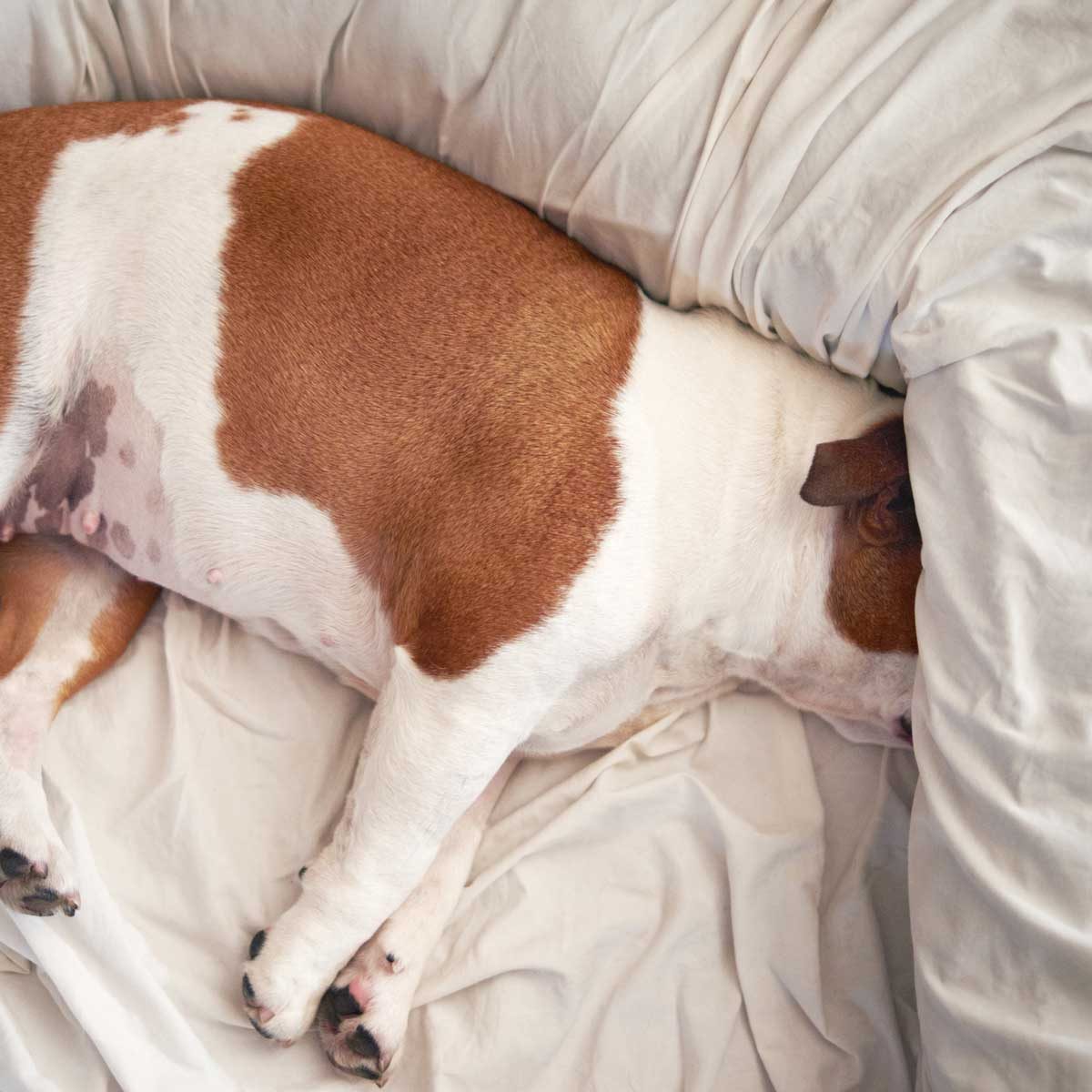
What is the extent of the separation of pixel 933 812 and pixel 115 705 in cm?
146

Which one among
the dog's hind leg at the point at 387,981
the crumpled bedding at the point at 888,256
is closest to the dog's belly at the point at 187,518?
the crumpled bedding at the point at 888,256

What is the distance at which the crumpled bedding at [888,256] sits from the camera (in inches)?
58.8

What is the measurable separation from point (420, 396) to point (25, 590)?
0.90m

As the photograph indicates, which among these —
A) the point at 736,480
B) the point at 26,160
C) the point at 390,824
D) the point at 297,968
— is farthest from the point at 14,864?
the point at 736,480

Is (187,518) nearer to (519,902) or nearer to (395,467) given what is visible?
(395,467)

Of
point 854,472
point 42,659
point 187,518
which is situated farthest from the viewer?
point 42,659

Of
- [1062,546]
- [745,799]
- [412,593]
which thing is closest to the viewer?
[1062,546]

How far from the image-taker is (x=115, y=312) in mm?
1771

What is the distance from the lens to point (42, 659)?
1.93 metres

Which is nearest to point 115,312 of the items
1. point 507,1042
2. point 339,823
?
point 339,823

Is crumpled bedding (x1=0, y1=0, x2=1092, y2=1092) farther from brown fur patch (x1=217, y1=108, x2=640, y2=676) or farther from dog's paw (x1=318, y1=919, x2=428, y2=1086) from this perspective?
brown fur patch (x1=217, y1=108, x2=640, y2=676)

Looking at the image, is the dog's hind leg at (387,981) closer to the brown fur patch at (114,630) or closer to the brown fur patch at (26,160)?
the brown fur patch at (114,630)

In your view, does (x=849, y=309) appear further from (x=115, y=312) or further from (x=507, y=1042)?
(x=507, y=1042)

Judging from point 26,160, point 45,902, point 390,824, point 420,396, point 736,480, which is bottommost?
point 45,902
